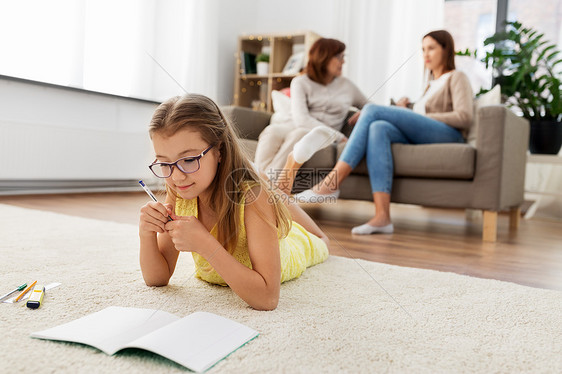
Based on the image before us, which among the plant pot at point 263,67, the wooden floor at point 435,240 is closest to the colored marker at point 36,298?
the wooden floor at point 435,240

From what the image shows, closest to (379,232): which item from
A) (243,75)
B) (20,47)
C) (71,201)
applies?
(71,201)

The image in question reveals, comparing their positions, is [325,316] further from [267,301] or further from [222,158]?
[222,158]

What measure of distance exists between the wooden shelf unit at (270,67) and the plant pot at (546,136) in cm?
191

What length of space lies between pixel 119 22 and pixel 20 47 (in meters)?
0.75

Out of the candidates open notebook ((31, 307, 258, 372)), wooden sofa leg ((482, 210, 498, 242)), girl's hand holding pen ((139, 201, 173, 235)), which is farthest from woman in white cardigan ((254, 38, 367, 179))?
open notebook ((31, 307, 258, 372))

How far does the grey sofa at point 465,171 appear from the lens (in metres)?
2.01

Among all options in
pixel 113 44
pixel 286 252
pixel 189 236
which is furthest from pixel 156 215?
pixel 113 44

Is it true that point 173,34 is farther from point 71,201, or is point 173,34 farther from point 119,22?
point 71,201

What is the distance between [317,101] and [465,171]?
97 centimetres

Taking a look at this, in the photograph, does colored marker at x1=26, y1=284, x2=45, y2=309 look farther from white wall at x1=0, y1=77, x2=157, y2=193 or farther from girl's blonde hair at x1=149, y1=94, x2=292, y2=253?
white wall at x1=0, y1=77, x2=157, y2=193

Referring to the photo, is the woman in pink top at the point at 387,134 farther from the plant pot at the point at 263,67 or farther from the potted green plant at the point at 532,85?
the plant pot at the point at 263,67

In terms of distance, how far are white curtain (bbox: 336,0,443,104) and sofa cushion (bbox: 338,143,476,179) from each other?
1909 millimetres

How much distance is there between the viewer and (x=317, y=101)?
2668mm

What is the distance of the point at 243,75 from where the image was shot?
14.1 feet
